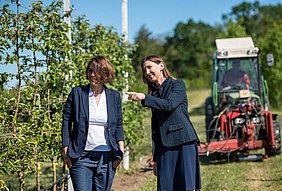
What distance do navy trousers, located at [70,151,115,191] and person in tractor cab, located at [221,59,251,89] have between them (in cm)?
939

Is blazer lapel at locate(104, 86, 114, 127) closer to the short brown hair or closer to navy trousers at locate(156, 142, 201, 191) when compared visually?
the short brown hair

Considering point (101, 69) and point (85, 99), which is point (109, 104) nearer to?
point (85, 99)

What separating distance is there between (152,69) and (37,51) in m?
2.23

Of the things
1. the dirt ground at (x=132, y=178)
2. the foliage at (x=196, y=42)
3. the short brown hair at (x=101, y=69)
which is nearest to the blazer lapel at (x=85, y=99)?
the short brown hair at (x=101, y=69)

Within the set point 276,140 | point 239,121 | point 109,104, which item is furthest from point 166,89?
point 276,140

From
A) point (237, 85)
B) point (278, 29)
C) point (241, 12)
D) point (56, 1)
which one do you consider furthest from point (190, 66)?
A: point (56, 1)

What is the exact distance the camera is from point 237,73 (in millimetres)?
14367

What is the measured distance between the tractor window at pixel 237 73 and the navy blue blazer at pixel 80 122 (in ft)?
30.0

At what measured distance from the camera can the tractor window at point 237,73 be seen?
14211 mm

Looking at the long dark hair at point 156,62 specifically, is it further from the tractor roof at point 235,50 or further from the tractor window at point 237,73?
the tractor roof at point 235,50

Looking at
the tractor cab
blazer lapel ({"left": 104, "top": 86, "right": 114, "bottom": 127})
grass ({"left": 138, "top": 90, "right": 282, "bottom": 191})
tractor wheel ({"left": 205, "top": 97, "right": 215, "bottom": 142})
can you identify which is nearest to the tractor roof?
the tractor cab

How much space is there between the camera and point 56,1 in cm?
709

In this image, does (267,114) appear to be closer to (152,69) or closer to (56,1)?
(56,1)

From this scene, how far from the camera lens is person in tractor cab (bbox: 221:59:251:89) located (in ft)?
46.7
